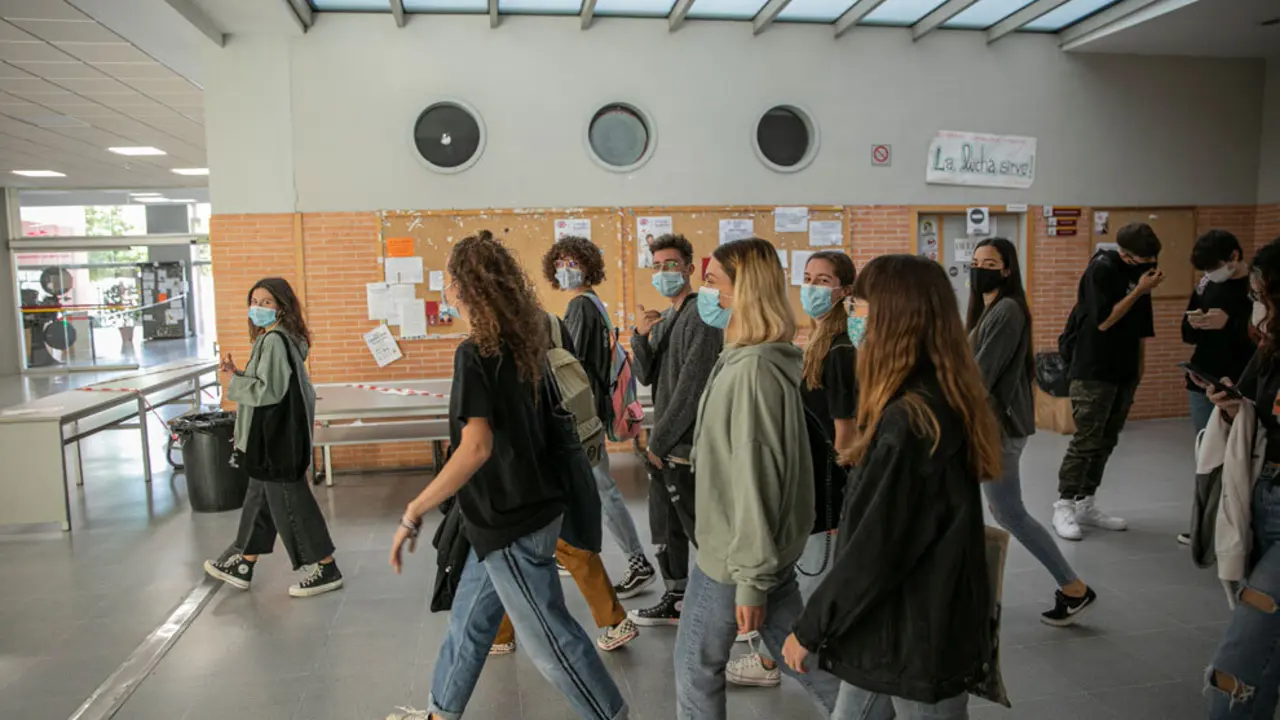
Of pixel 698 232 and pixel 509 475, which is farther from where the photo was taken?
pixel 698 232

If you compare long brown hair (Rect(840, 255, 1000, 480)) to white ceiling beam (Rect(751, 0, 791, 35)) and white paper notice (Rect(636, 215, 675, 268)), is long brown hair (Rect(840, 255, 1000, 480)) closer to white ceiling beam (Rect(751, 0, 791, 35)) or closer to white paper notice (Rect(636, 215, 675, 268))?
white paper notice (Rect(636, 215, 675, 268))

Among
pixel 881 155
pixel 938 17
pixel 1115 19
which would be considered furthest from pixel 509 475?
pixel 1115 19

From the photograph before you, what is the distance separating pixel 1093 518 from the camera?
17.4ft

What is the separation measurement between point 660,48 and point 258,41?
340cm

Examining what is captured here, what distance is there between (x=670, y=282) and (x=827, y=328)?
35.4 inches

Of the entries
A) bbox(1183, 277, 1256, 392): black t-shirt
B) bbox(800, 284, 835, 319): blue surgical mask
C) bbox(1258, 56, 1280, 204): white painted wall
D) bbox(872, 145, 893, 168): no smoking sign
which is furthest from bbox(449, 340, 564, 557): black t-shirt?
bbox(1258, 56, 1280, 204): white painted wall

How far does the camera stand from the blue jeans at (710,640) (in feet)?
7.54

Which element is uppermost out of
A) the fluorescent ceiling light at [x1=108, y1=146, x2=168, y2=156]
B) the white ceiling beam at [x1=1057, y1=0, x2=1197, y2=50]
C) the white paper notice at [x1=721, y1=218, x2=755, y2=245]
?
the white ceiling beam at [x1=1057, y1=0, x2=1197, y2=50]

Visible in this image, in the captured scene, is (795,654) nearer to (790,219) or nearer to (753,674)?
(753,674)

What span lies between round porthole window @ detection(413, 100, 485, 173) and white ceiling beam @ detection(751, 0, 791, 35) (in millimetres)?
2614

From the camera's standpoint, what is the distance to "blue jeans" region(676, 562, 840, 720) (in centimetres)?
230

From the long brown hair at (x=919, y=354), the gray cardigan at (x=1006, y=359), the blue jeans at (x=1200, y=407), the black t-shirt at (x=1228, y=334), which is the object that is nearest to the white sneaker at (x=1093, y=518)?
the blue jeans at (x=1200, y=407)

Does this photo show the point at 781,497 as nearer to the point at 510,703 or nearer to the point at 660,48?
the point at 510,703

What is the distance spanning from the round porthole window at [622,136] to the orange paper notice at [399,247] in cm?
184
